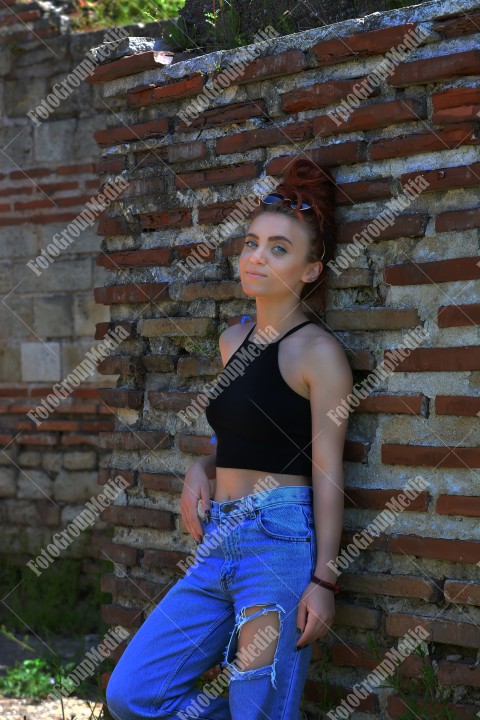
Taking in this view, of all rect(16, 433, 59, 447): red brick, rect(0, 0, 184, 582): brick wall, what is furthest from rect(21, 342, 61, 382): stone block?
rect(16, 433, 59, 447): red brick

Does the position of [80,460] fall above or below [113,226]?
below

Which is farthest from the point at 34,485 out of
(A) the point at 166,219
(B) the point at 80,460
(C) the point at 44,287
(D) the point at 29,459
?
(A) the point at 166,219

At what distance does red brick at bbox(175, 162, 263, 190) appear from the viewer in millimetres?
3652

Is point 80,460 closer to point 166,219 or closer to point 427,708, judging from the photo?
point 166,219

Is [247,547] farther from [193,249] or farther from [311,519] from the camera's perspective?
[193,249]

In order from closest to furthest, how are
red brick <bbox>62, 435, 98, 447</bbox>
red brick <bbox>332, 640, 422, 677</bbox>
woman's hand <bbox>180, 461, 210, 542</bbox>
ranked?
red brick <bbox>332, 640, 422, 677</bbox>
woman's hand <bbox>180, 461, 210, 542</bbox>
red brick <bbox>62, 435, 98, 447</bbox>

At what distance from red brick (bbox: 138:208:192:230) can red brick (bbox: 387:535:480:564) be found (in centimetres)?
147

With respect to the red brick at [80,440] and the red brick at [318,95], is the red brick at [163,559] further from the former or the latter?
the red brick at [80,440]

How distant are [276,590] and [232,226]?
141 cm

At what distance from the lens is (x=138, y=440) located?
404 centimetres

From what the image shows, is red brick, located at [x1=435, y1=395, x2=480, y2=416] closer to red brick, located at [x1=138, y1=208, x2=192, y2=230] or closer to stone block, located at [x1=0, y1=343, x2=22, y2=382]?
red brick, located at [x1=138, y1=208, x2=192, y2=230]

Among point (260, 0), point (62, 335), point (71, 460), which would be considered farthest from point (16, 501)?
point (260, 0)

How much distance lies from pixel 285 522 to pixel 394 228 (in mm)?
1008

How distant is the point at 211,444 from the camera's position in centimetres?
376
